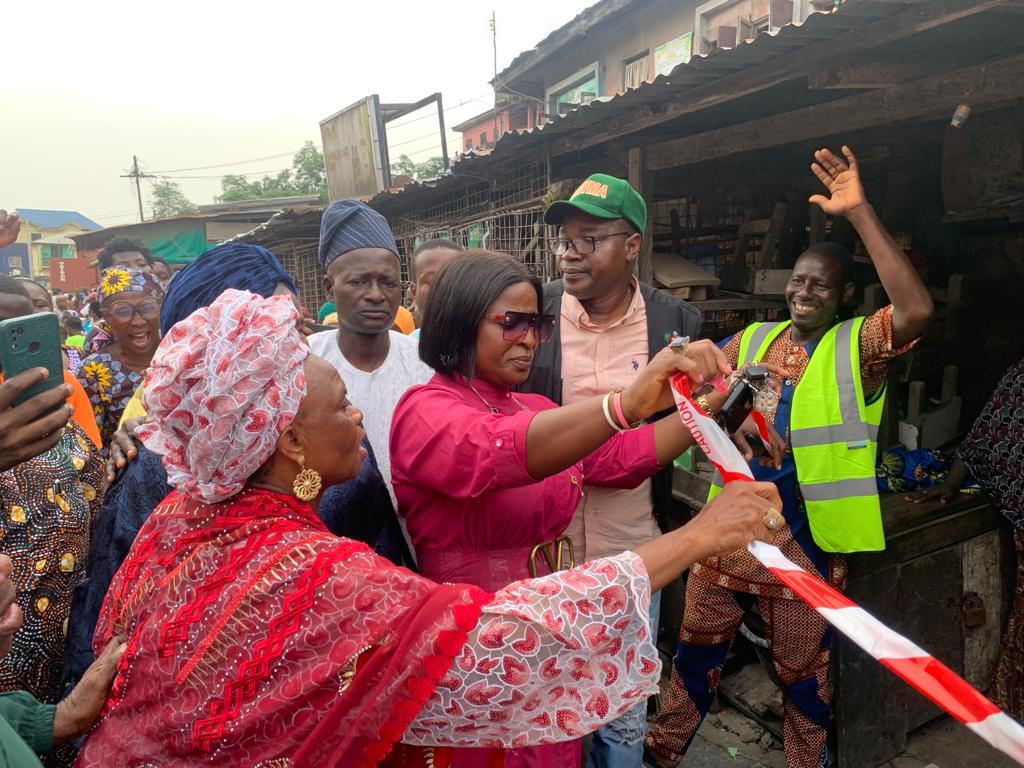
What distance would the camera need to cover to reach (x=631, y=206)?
289 centimetres

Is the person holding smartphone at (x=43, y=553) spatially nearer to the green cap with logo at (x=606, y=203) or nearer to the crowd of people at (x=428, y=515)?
the crowd of people at (x=428, y=515)

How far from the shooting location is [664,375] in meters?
1.75

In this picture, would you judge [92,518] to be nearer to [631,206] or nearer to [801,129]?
[631,206]

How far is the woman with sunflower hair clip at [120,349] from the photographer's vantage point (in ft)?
12.0

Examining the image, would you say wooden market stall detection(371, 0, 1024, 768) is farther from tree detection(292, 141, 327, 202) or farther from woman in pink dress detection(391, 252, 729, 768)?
tree detection(292, 141, 327, 202)

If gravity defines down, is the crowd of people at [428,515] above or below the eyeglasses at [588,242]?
below

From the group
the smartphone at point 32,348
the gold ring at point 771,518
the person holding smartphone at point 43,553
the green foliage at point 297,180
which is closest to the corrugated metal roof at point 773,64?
the gold ring at point 771,518

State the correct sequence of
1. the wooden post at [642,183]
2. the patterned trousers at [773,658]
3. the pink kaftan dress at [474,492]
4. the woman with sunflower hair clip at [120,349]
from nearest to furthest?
the pink kaftan dress at [474,492] → the patterned trousers at [773,658] → the woman with sunflower hair clip at [120,349] → the wooden post at [642,183]

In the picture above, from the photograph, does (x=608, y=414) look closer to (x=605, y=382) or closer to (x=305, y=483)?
(x=305, y=483)

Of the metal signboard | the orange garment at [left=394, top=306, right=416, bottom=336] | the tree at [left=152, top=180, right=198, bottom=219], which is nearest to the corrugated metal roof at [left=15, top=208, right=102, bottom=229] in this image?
the tree at [left=152, top=180, right=198, bottom=219]

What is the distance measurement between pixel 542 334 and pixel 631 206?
107 centimetres

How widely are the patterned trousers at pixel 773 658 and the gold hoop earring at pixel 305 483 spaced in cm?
233

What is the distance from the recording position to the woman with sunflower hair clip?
3.66m

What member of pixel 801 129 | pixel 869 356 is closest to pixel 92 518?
pixel 869 356
